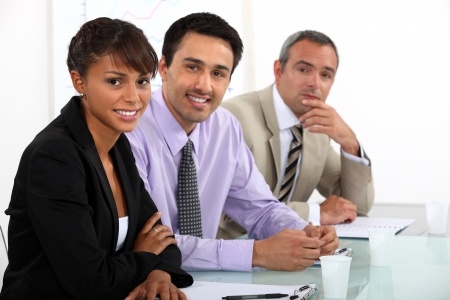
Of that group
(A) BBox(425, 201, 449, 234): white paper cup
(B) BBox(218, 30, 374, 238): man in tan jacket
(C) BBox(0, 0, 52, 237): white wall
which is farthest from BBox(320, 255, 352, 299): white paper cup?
(C) BBox(0, 0, 52, 237): white wall

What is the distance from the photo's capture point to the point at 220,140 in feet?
7.14

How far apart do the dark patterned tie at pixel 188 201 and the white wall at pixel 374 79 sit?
8.11 ft

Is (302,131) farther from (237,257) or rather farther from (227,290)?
(227,290)

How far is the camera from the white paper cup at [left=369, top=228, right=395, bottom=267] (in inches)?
65.5

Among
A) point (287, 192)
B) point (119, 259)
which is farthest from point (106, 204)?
point (287, 192)

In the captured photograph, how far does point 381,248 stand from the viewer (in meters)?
1.67

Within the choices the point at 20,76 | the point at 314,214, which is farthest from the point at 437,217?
the point at 20,76

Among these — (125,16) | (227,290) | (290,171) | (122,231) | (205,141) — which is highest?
(125,16)

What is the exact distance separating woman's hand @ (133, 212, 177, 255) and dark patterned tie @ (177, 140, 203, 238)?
334 millimetres

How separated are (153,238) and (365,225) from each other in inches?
37.0

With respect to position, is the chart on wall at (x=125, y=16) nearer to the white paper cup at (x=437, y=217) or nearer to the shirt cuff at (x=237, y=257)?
the white paper cup at (x=437, y=217)

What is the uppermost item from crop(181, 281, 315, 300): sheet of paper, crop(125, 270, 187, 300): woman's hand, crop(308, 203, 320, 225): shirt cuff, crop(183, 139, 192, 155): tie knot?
crop(183, 139, 192, 155): tie knot

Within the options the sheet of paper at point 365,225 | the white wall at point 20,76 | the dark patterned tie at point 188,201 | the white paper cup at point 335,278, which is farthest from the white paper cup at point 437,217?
the white wall at point 20,76

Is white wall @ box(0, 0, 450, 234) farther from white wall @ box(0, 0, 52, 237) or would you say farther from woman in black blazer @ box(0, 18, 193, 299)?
woman in black blazer @ box(0, 18, 193, 299)
